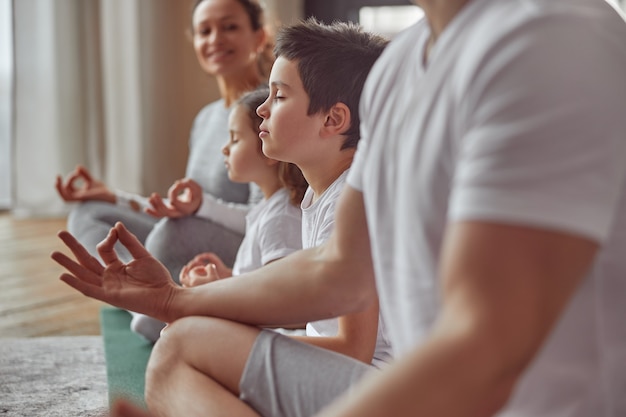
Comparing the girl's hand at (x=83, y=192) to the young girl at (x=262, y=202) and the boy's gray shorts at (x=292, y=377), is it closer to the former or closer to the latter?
the young girl at (x=262, y=202)

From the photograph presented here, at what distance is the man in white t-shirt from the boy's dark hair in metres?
0.65

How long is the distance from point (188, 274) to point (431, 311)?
1.23 meters

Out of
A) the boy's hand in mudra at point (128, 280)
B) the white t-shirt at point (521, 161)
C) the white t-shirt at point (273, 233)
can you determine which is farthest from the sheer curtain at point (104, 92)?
the white t-shirt at point (521, 161)

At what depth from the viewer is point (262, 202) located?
188 centimetres

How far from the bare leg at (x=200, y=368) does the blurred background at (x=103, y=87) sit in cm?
391

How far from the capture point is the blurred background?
4820 millimetres

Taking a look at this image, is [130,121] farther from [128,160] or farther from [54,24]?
[54,24]

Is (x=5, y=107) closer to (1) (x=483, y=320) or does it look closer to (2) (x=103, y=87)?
(2) (x=103, y=87)

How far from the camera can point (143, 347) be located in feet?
6.81

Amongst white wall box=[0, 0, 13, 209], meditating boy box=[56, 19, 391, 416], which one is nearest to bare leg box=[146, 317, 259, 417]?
meditating boy box=[56, 19, 391, 416]

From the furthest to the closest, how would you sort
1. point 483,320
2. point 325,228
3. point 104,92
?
point 104,92 → point 325,228 → point 483,320

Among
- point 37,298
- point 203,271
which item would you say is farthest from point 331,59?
point 37,298

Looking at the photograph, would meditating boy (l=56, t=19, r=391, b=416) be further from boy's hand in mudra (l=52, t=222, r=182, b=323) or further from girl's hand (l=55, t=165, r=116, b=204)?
girl's hand (l=55, t=165, r=116, b=204)

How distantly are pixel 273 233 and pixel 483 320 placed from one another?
3.87 ft
